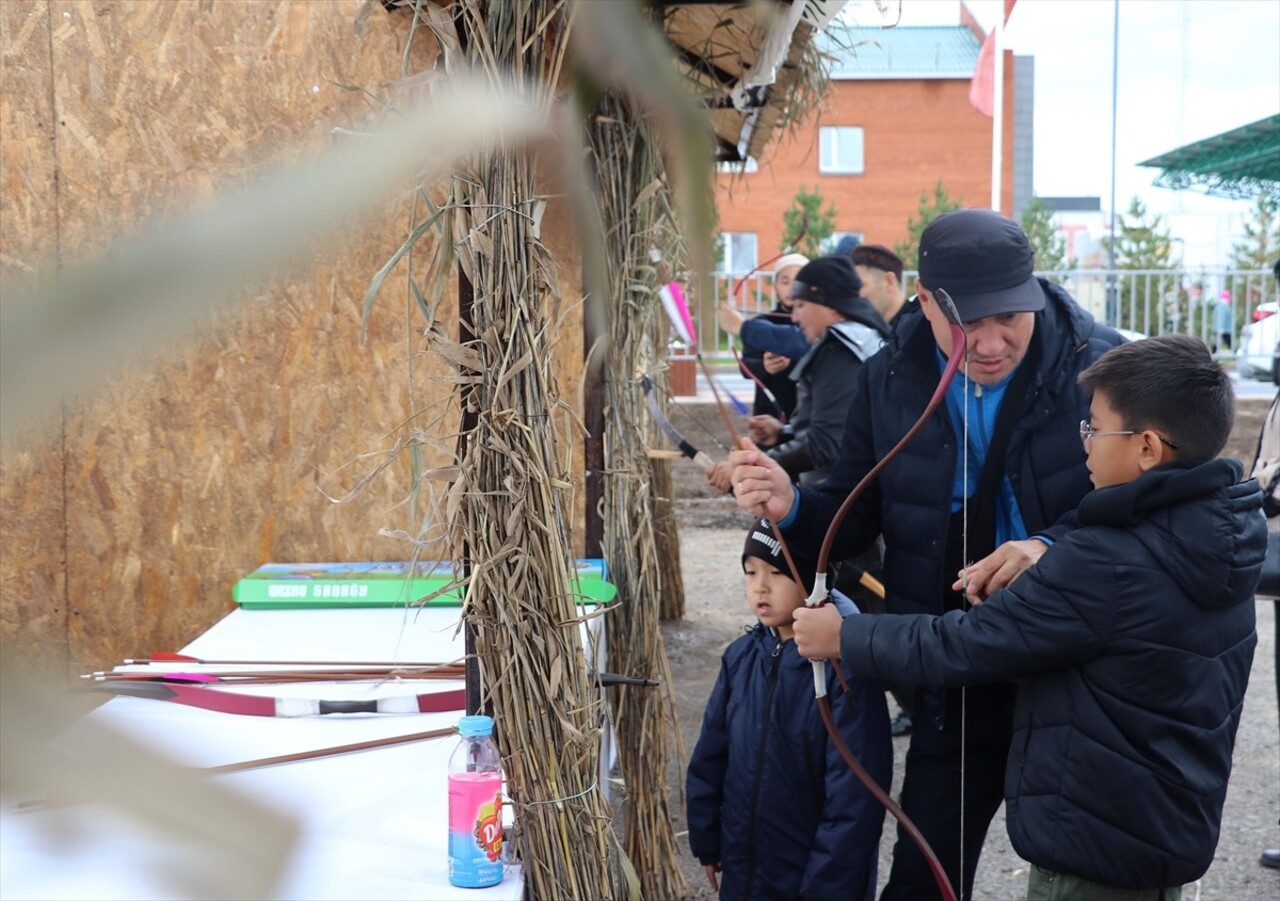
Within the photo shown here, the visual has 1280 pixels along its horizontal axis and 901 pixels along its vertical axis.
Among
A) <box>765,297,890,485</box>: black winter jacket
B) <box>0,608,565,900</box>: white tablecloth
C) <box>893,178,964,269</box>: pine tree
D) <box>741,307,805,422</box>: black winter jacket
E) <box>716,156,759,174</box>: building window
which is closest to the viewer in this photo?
<box>0,608,565,900</box>: white tablecloth

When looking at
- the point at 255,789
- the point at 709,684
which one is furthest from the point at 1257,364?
the point at 255,789

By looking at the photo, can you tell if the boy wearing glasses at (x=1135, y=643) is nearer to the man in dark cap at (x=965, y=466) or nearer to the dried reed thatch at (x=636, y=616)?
the man in dark cap at (x=965, y=466)

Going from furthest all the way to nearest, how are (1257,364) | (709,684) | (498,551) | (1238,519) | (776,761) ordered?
(1257,364), (709,684), (776,761), (1238,519), (498,551)

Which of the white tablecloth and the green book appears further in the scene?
the green book

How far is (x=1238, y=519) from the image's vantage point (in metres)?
A: 2.02

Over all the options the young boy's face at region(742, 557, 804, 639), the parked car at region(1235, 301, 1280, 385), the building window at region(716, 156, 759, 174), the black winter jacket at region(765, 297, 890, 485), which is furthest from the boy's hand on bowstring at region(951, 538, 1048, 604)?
the parked car at region(1235, 301, 1280, 385)

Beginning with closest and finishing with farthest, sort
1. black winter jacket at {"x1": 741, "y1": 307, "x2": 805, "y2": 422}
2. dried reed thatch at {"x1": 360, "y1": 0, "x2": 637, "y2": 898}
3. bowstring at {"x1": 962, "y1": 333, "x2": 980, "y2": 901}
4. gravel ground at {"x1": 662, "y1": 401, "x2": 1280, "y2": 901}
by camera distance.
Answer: dried reed thatch at {"x1": 360, "y1": 0, "x2": 637, "y2": 898}, bowstring at {"x1": 962, "y1": 333, "x2": 980, "y2": 901}, gravel ground at {"x1": 662, "y1": 401, "x2": 1280, "y2": 901}, black winter jacket at {"x1": 741, "y1": 307, "x2": 805, "y2": 422}

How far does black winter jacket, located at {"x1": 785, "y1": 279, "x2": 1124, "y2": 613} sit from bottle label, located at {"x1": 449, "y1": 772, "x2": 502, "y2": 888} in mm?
925

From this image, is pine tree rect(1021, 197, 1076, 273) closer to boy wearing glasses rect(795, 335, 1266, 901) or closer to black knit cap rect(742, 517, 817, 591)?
black knit cap rect(742, 517, 817, 591)

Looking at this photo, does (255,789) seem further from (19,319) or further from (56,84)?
(56,84)

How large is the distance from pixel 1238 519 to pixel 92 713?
2.08 meters

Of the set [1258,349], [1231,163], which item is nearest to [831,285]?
[1258,349]

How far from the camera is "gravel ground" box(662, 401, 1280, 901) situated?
3.65 m

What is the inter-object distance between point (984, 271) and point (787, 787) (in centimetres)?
110
